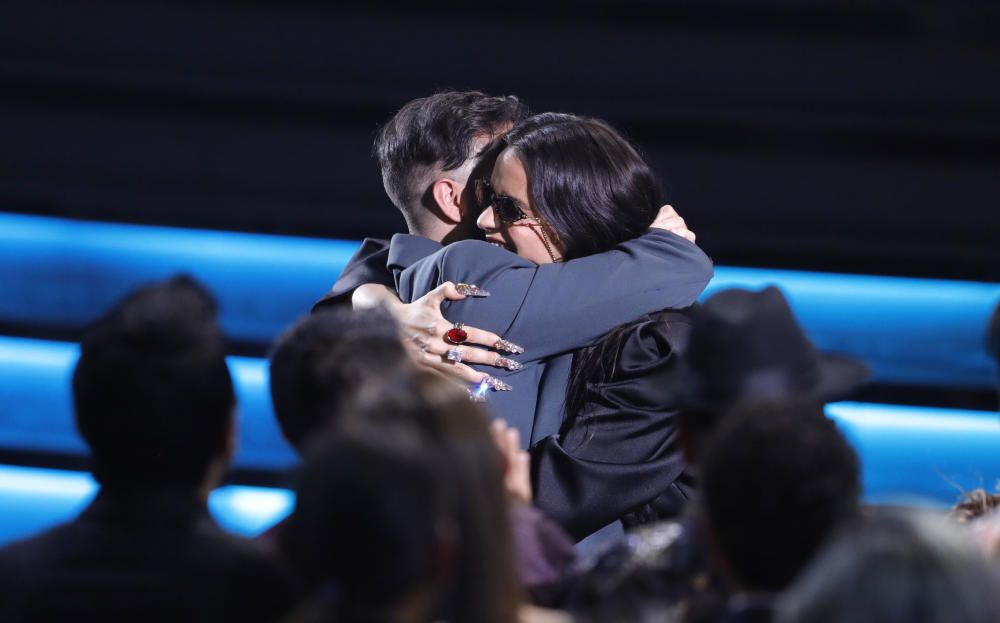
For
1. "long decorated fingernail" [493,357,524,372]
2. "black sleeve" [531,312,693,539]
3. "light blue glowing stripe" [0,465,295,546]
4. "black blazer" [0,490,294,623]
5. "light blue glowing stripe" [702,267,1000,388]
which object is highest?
"black blazer" [0,490,294,623]

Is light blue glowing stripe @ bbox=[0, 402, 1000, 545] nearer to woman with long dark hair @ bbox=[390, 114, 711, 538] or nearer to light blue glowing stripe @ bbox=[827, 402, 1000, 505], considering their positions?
light blue glowing stripe @ bbox=[827, 402, 1000, 505]

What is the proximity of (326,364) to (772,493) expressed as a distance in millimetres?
509

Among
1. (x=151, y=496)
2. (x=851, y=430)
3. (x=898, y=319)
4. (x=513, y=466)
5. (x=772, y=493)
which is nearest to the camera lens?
(x=772, y=493)

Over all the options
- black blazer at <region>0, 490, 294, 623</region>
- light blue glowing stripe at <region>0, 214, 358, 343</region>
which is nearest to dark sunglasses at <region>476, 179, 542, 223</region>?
black blazer at <region>0, 490, 294, 623</region>

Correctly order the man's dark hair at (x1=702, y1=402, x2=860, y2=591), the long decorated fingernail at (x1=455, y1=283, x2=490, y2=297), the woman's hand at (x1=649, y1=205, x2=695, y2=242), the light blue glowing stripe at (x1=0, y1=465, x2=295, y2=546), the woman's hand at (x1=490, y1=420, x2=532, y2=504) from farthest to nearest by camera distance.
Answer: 1. the light blue glowing stripe at (x1=0, y1=465, x2=295, y2=546)
2. the woman's hand at (x1=649, y1=205, x2=695, y2=242)
3. the long decorated fingernail at (x1=455, y1=283, x2=490, y2=297)
4. the woman's hand at (x1=490, y1=420, x2=532, y2=504)
5. the man's dark hair at (x1=702, y1=402, x2=860, y2=591)

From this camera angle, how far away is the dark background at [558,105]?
339 cm

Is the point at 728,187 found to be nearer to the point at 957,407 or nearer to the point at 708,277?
the point at 957,407

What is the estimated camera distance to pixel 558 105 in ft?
11.5

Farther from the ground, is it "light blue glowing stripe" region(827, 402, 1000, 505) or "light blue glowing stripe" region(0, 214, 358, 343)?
"light blue glowing stripe" region(0, 214, 358, 343)

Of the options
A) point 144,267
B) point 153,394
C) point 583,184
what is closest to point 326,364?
point 153,394

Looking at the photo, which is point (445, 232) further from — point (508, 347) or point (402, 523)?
point (402, 523)

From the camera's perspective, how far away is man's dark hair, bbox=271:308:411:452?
1259 mm

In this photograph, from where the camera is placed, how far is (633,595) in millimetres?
1180

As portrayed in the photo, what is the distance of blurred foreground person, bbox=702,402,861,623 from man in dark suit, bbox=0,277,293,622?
0.44 m
